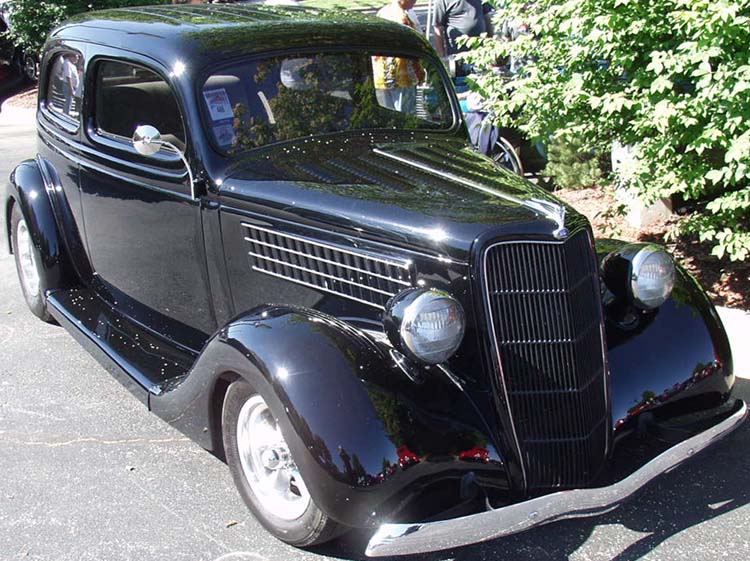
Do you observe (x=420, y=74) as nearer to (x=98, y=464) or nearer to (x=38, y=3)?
(x=98, y=464)

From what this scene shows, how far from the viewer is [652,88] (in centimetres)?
457

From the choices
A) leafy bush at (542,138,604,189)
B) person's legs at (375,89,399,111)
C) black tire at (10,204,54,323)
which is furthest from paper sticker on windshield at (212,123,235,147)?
leafy bush at (542,138,604,189)

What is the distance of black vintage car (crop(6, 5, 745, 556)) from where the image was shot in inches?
113

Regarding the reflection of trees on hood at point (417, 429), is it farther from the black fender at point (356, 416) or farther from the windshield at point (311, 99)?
the windshield at point (311, 99)

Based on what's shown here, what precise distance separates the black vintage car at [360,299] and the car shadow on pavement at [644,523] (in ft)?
0.61

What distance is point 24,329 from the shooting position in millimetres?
5484

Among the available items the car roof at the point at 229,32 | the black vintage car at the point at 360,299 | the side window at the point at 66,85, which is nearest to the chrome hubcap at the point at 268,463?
the black vintage car at the point at 360,299

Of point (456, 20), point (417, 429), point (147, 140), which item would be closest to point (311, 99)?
point (147, 140)

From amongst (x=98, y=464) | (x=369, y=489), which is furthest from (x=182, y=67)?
(x=369, y=489)

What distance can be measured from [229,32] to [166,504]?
2.17 meters

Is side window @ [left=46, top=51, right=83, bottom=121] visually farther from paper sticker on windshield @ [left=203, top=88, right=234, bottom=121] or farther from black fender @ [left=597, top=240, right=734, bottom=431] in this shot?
black fender @ [left=597, top=240, right=734, bottom=431]

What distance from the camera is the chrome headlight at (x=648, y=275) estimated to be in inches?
136

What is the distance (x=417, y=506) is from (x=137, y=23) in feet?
9.72

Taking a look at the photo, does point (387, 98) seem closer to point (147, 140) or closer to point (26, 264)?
point (147, 140)
